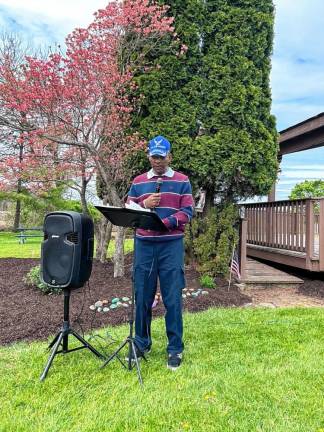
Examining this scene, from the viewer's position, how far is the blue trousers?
2.88m

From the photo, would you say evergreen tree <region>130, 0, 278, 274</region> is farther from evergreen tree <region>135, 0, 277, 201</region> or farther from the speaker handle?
the speaker handle

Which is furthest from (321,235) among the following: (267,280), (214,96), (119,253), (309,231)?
(119,253)

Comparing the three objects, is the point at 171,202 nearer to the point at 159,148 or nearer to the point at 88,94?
the point at 159,148

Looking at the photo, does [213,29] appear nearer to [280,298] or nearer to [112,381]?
[280,298]

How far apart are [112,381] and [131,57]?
181 inches

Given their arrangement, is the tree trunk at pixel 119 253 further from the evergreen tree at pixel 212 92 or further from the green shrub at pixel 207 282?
the evergreen tree at pixel 212 92

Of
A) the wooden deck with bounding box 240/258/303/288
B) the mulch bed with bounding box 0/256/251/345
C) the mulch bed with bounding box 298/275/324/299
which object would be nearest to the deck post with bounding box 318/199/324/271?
the mulch bed with bounding box 298/275/324/299

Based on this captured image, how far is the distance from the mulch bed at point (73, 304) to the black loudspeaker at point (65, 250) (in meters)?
0.98

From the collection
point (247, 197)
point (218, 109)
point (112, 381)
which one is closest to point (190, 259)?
point (247, 197)

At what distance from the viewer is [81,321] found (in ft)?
13.3

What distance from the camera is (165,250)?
288 cm

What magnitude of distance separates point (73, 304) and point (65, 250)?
6.67ft

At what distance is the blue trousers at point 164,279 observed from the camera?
9.45 ft

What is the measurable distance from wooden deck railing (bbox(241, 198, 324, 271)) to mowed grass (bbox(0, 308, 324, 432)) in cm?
265
